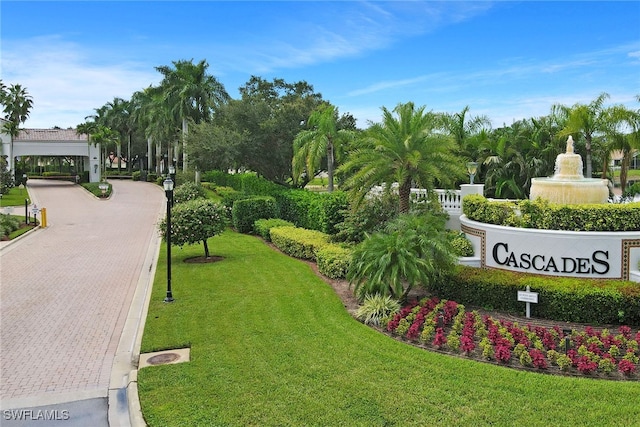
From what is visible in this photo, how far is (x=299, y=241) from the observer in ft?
58.4

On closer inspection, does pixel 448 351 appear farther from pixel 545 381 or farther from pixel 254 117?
pixel 254 117

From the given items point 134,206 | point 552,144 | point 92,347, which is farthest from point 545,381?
point 134,206

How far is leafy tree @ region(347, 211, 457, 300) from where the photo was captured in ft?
35.8

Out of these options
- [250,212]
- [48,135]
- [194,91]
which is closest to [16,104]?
[48,135]

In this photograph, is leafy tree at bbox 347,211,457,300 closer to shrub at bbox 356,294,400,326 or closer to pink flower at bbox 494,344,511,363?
shrub at bbox 356,294,400,326

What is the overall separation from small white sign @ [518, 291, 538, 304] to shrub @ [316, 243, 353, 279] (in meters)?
4.43

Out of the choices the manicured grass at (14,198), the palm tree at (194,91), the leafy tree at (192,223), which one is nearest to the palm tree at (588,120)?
the leafy tree at (192,223)

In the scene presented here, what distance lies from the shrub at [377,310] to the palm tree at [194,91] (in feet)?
122

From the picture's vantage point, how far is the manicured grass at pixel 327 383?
6637 millimetres

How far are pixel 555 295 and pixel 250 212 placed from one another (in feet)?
52.1

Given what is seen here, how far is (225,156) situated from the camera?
109ft

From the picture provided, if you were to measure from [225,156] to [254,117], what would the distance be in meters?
3.64

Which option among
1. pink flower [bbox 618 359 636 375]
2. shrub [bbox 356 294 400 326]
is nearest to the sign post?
shrub [bbox 356 294 400 326]

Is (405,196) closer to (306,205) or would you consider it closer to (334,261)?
(334,261)
